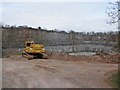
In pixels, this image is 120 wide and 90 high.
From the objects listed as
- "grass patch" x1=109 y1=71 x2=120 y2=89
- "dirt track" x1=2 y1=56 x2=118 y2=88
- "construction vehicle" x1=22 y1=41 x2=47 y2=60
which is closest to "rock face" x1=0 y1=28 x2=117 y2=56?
"construction vehicle" x1=22 y1=41 x2=47 y2=60

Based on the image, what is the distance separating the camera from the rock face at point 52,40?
3417 cm

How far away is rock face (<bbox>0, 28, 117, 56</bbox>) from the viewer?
34.2m

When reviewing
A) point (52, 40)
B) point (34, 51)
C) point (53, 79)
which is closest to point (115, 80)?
point (53, 79)

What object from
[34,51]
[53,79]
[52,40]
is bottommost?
[53,79]

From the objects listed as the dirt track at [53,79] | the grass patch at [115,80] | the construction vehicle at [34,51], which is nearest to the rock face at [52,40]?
the construction vehicle at [34,51]

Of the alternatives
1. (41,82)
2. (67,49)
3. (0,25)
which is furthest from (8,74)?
(0,25)

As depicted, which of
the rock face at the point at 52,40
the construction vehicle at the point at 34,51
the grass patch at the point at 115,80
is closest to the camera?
the grass patch at the point at 115,80

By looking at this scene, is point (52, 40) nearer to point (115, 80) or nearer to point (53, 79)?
point (53, 79)

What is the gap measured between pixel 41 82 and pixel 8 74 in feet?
10.7

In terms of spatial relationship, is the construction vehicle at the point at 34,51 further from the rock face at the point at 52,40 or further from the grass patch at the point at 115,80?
the grass patch at the point at 115,80

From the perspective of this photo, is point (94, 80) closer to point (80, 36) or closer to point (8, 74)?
point (8, 74)

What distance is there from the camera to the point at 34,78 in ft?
45.7

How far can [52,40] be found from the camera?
3962 centimetres

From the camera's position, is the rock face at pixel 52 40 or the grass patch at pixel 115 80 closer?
the grass patch at pixel 115 80
